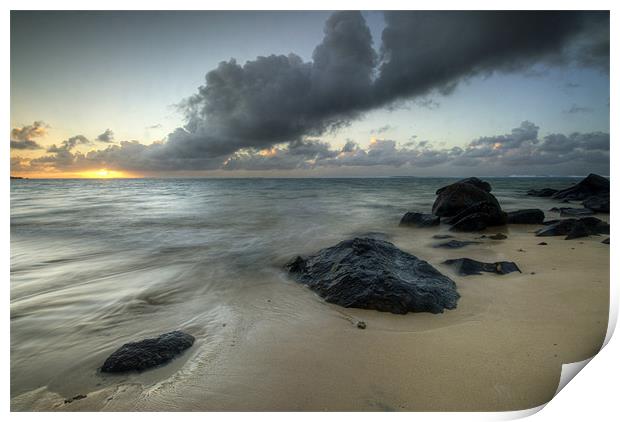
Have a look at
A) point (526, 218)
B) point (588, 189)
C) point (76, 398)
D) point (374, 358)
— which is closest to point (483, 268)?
point (374, 358)

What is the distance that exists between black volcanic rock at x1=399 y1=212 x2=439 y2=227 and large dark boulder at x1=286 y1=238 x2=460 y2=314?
3.91 metres

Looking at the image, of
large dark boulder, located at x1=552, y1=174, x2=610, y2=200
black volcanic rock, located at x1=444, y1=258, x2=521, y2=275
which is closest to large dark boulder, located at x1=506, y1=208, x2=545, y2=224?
black volcanic rock, located at x1=444, y1=258, x2=521, y2=275

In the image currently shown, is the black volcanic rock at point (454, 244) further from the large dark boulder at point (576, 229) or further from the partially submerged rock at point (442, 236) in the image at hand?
the large dark boulder at point (576, 229)

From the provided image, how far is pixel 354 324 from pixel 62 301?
2987 mm

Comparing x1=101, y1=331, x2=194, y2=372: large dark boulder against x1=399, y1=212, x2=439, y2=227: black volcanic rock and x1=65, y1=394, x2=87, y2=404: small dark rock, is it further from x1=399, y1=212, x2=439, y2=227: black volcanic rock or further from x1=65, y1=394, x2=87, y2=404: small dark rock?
x1=399, y1=212, x2=439, y2=227: black volcanic rock

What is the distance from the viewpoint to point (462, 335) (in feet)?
8.19

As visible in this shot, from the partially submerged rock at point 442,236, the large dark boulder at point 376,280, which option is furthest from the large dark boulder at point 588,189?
the large dark boulder at point 376,280

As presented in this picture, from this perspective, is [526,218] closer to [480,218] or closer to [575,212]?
[480,218]

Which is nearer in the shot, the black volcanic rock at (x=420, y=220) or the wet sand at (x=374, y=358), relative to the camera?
the wet sand at (x=374, y=358)

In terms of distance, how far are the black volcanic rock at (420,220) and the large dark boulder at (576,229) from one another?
1.99 meters

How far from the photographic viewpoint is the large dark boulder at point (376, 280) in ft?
9.65
